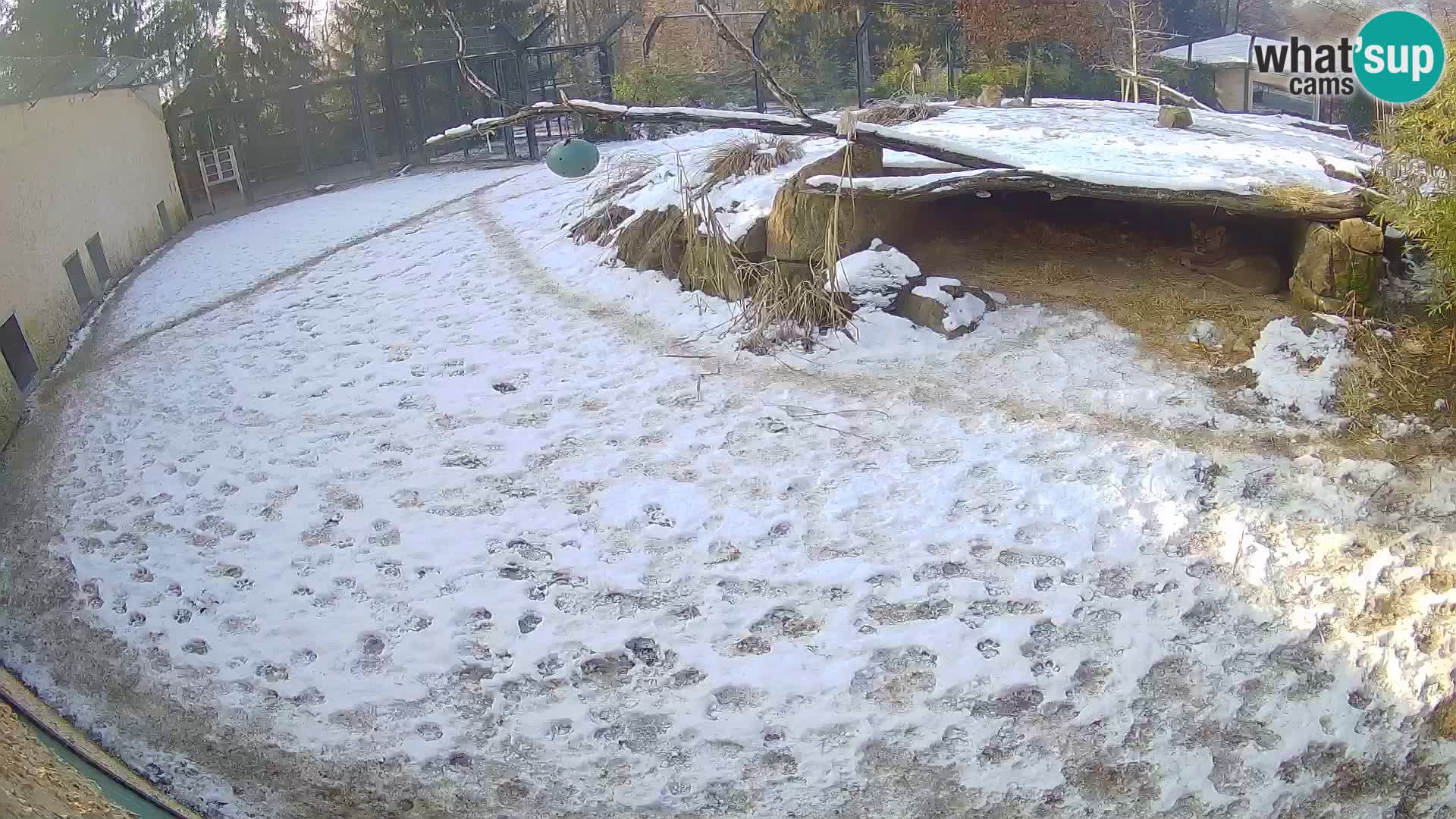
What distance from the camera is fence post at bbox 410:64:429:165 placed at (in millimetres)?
13992

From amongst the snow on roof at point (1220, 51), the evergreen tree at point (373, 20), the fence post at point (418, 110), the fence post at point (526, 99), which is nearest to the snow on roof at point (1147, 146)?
the snow on roof at point (1220, 51)

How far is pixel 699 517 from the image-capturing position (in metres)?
4.44

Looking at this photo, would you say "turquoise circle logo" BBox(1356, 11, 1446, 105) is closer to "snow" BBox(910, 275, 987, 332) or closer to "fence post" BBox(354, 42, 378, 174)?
"snow" BBox(910, 275, 987, 332)

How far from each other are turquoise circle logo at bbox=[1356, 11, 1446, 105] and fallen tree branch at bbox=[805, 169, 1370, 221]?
62 cm

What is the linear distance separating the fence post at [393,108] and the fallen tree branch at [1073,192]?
966 cm

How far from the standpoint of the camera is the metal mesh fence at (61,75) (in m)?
6.96

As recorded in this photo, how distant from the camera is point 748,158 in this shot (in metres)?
7.38

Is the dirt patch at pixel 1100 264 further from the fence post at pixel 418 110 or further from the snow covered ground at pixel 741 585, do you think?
the fence post at pixel 418 110

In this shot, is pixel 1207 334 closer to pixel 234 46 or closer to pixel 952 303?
pixel 952 303

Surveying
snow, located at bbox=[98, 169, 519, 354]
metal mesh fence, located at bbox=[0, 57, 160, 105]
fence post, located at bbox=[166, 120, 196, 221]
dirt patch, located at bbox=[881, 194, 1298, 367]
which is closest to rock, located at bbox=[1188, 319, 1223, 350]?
dirt patch, located at bbox=[881, 194, 1298, 367]

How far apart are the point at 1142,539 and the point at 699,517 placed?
1744 millimetres

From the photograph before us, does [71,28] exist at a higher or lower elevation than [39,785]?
higher

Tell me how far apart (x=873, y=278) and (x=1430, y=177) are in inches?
105

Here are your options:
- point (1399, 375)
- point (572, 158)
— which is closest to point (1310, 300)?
point (1399, 375)
